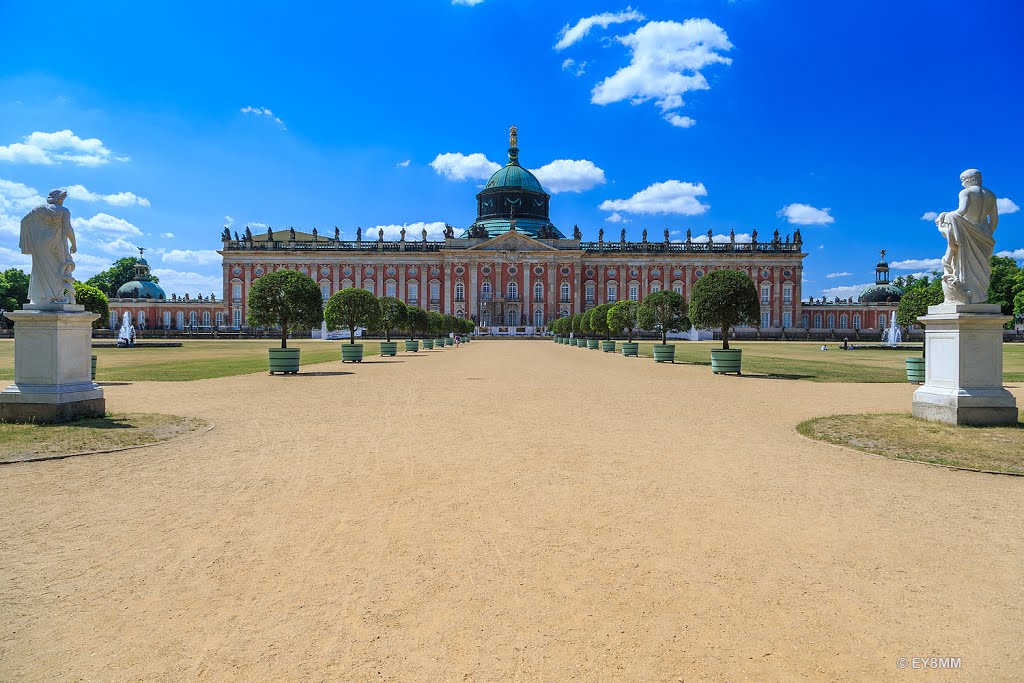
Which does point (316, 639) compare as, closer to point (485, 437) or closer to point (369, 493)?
point (369, 493)

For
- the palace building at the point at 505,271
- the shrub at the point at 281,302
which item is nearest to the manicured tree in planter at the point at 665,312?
the shrub at the point at 281,302

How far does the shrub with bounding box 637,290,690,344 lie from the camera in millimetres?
30188

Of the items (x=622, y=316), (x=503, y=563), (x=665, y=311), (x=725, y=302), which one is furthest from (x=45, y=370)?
(x=622, y=316)

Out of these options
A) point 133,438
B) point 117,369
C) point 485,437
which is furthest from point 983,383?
point 117,369

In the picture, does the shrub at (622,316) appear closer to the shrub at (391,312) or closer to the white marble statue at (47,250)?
the shrub at (391,312)

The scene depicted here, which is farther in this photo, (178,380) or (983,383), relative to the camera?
(178,380)

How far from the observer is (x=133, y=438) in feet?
27.3

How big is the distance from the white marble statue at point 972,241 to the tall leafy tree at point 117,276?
104880mm

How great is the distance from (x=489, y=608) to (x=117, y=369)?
884 inches

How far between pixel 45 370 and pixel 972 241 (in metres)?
14.4

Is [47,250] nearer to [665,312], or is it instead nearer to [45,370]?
[45,370]

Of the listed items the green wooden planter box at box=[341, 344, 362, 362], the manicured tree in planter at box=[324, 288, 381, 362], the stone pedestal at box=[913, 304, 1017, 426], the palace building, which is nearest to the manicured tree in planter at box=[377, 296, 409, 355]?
the manicured tree in planter at box=[324, 288, 381, 362]

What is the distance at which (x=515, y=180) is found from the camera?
311 ft

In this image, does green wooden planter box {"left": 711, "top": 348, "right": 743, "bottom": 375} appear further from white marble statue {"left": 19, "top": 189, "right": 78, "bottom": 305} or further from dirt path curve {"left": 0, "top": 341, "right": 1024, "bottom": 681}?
white marble statue {"left": 19, "top": 189, "right": 78, "bottom": 305}
